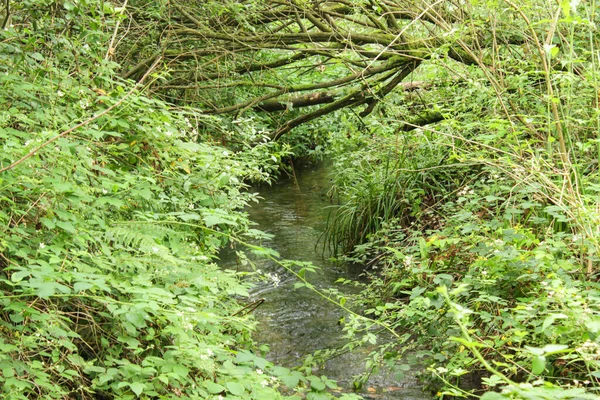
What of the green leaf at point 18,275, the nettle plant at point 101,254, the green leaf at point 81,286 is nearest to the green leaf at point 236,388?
the nettle plant at point 101,254

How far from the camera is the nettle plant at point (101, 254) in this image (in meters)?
2.96

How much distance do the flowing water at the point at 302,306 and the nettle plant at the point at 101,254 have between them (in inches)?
39.3

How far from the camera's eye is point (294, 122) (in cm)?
779

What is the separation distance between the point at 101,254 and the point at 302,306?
3335 millimetres

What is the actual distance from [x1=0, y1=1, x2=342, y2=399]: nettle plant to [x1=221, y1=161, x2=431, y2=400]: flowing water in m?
1.00

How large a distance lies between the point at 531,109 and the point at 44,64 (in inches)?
164

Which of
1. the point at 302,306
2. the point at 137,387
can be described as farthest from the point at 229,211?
the point at 302,306

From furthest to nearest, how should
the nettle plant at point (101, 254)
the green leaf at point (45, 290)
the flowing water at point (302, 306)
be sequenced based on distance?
1. the flowing water at point (302, 306)
2. the nettle plant at point (101, 254)
3. the green leaf at point (45, 290)

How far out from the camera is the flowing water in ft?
16.1

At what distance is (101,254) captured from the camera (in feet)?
11.2

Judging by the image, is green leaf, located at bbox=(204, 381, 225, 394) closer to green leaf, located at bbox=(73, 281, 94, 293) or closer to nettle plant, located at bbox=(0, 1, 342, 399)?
nettle plant, located at bbox=(0, 1, 342, 399)

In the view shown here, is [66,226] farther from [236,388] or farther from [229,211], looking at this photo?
[229,211]

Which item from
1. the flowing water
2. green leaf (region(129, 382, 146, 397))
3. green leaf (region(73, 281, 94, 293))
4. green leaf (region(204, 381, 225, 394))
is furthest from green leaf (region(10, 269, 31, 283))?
the flowing water

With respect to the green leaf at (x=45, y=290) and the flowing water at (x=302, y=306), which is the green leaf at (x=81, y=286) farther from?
the flowing water at (x=302, y=306)
